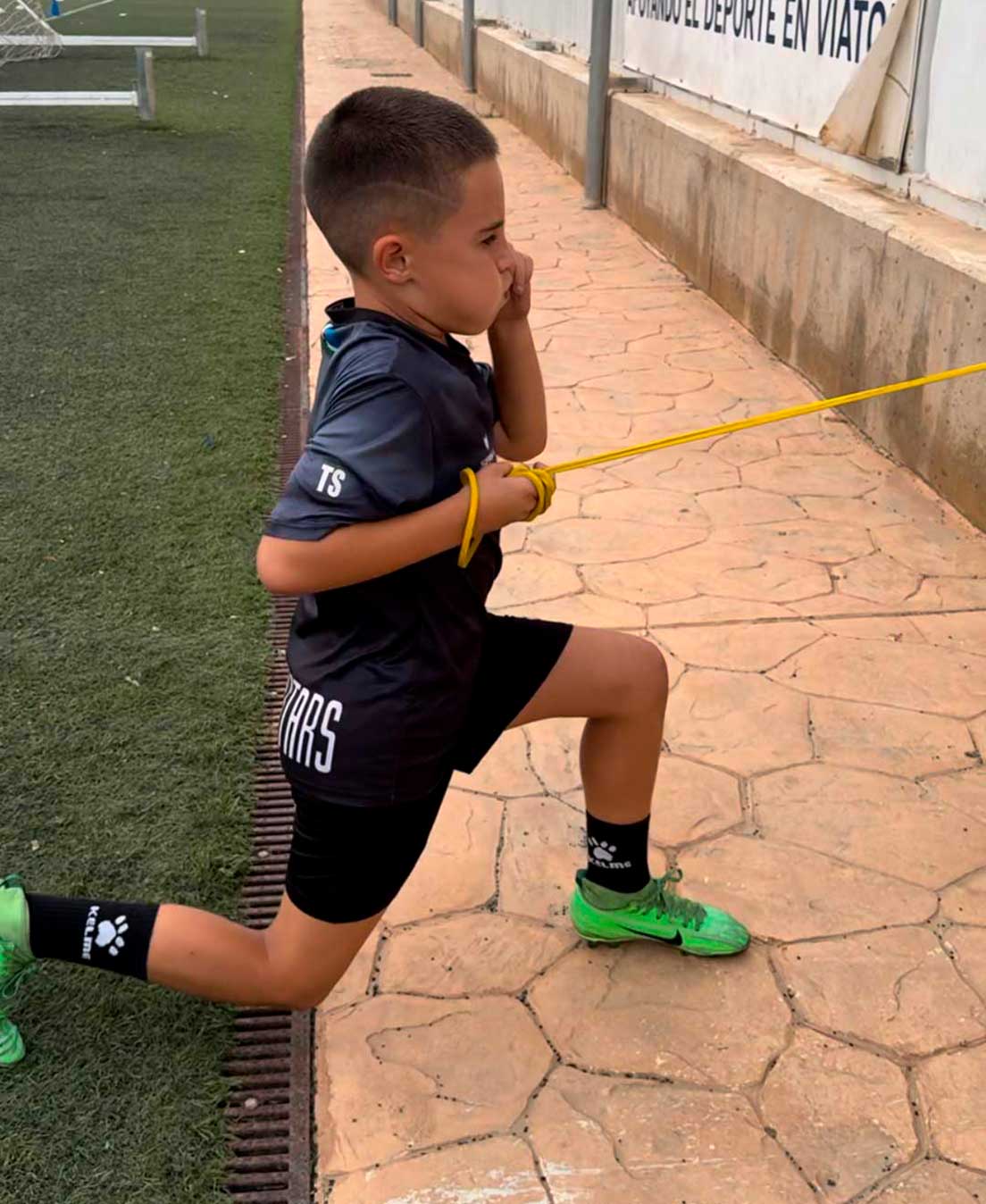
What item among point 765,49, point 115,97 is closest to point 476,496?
point 765,49

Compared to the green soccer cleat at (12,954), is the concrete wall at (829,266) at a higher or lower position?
higher

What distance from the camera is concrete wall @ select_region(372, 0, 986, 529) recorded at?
4.06m

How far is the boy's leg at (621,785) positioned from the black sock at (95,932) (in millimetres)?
654

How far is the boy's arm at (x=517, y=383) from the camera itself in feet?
6.24

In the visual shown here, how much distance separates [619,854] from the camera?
2250mm

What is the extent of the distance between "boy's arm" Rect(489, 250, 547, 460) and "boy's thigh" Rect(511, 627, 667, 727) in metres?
0.31

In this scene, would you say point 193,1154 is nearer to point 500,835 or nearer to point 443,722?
point 443,722

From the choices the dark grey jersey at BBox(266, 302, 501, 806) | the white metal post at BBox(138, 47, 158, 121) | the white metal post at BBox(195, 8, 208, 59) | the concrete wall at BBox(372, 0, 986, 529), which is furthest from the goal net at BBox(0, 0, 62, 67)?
the dark grey jersey at BBox(266, 302, 501, 806)

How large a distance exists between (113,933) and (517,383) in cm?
102

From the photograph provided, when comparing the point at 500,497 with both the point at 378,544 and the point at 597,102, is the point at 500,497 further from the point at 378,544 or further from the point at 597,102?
the point at 597,102

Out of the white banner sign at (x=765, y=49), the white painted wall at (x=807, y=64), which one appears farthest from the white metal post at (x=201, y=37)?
the white banner sign at (x=765, y=49)

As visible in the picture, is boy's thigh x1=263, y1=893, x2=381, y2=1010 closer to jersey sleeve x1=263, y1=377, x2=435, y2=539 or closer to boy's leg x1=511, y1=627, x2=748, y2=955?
boy's leg x1=511, y1=627, x2=748, y2=955

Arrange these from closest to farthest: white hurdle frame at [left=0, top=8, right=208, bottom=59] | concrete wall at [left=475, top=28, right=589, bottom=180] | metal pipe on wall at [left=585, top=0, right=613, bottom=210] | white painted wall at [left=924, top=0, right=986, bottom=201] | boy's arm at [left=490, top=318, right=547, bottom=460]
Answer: boy's arm at [left=490, top=318, right=547, bottom=460]
white painted wall at [left=924, top=0, right=986, bottom=201]
metal pipe on wall at [left=585, top=0, right=613, bottom=210]
concrete wall at [left=475, top=28, right=589, bottom=180]
white hurdle frame at [left=0, top=8, right=208, bottom=59]

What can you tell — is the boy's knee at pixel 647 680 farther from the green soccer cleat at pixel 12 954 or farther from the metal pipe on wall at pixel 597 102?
the metal pipe on wall at pixel 597 102
